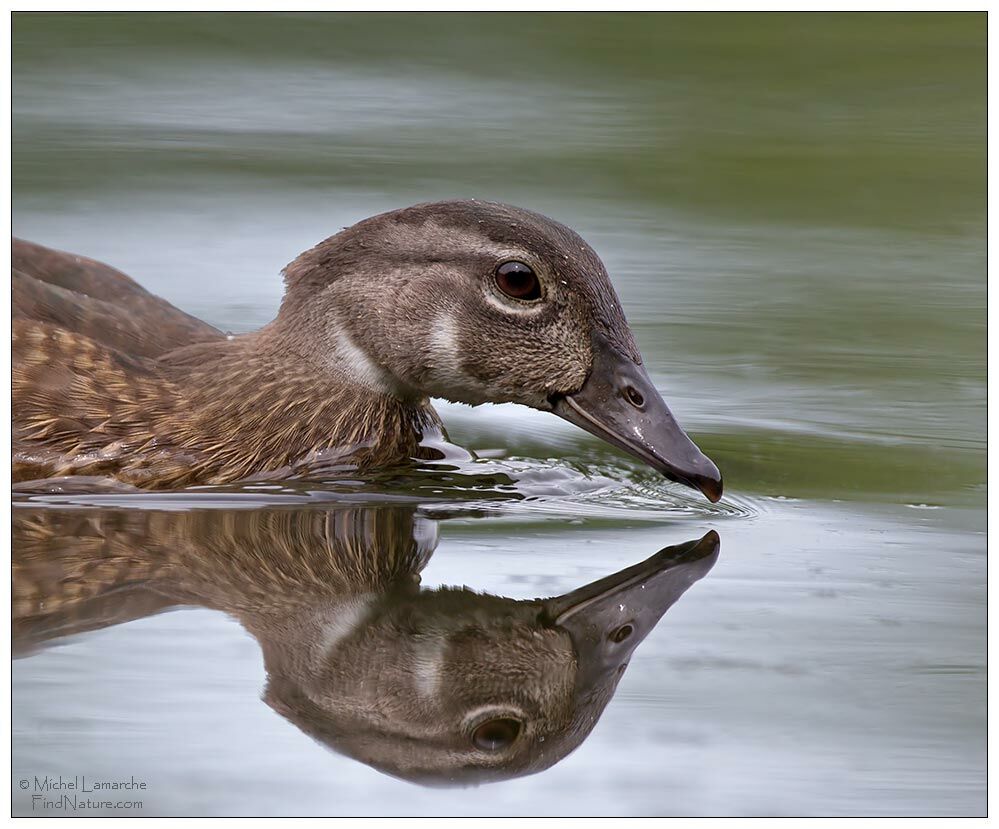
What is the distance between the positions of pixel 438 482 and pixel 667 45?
228 inches

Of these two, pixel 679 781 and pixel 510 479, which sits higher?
pixel 510 479

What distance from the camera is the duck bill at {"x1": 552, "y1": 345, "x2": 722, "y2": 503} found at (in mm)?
6227

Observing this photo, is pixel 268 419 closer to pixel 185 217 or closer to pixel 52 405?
pixel 52 405

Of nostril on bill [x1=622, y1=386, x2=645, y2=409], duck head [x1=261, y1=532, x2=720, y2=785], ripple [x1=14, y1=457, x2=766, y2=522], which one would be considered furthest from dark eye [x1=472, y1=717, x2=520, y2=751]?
nostril on bill [x1=622, y1=386, x2=645, y2=409]

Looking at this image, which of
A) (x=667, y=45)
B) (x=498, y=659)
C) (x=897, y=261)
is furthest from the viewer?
(x=667, y=45)

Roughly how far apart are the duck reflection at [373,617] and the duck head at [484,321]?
0.70 meters

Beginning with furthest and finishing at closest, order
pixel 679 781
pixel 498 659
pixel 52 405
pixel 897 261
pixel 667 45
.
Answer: pixel 667 45 → pixel 897 261 → pixel 52 405 → pixel 498 659 → pixel 679 781

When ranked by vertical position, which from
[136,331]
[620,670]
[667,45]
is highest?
[667,45]

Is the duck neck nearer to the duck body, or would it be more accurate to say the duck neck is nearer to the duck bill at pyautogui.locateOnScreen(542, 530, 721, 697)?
the duck body

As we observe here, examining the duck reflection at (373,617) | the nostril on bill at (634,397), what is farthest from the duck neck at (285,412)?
the nostril on bill at (634,397)

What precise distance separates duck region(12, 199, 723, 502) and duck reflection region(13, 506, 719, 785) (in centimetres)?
52

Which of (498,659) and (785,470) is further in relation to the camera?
(785,470)

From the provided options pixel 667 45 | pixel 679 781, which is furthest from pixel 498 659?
pixel 667 45

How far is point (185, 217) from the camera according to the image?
9359 millimetres
